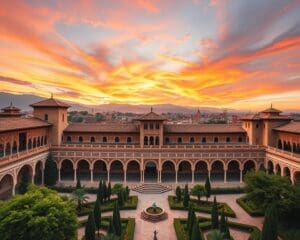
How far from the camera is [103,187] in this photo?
33219 mm

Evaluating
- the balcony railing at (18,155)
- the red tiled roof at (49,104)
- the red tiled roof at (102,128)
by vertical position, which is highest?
the red tiled roof at (49,104)

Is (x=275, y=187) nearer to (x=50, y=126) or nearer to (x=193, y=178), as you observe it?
(x=193, y=178)

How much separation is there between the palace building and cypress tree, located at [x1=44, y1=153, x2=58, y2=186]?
2.82 ft

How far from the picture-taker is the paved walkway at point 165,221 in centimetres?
2522

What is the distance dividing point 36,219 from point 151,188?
2521 centimetres

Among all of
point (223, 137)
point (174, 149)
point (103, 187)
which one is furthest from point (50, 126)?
point (223, 137)

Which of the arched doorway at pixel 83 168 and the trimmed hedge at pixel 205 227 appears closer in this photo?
the trimmed hedge at pixel 205 227

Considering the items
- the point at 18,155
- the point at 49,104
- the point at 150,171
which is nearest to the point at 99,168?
the point at 150,171

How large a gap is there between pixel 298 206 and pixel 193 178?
19.3 metres

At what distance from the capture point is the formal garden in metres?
17.1

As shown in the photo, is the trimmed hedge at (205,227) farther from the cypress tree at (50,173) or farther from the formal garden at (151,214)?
the cypress tree at (50,173)

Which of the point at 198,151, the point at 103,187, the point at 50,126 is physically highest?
the point at 50,126

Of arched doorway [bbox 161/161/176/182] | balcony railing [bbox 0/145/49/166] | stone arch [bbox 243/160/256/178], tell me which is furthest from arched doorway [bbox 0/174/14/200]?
stone arch [bbox 243/160/256/178]

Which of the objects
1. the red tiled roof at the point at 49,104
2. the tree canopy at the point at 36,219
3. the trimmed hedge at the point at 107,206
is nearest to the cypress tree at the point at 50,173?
the red tiled roof at the point at 49,104
